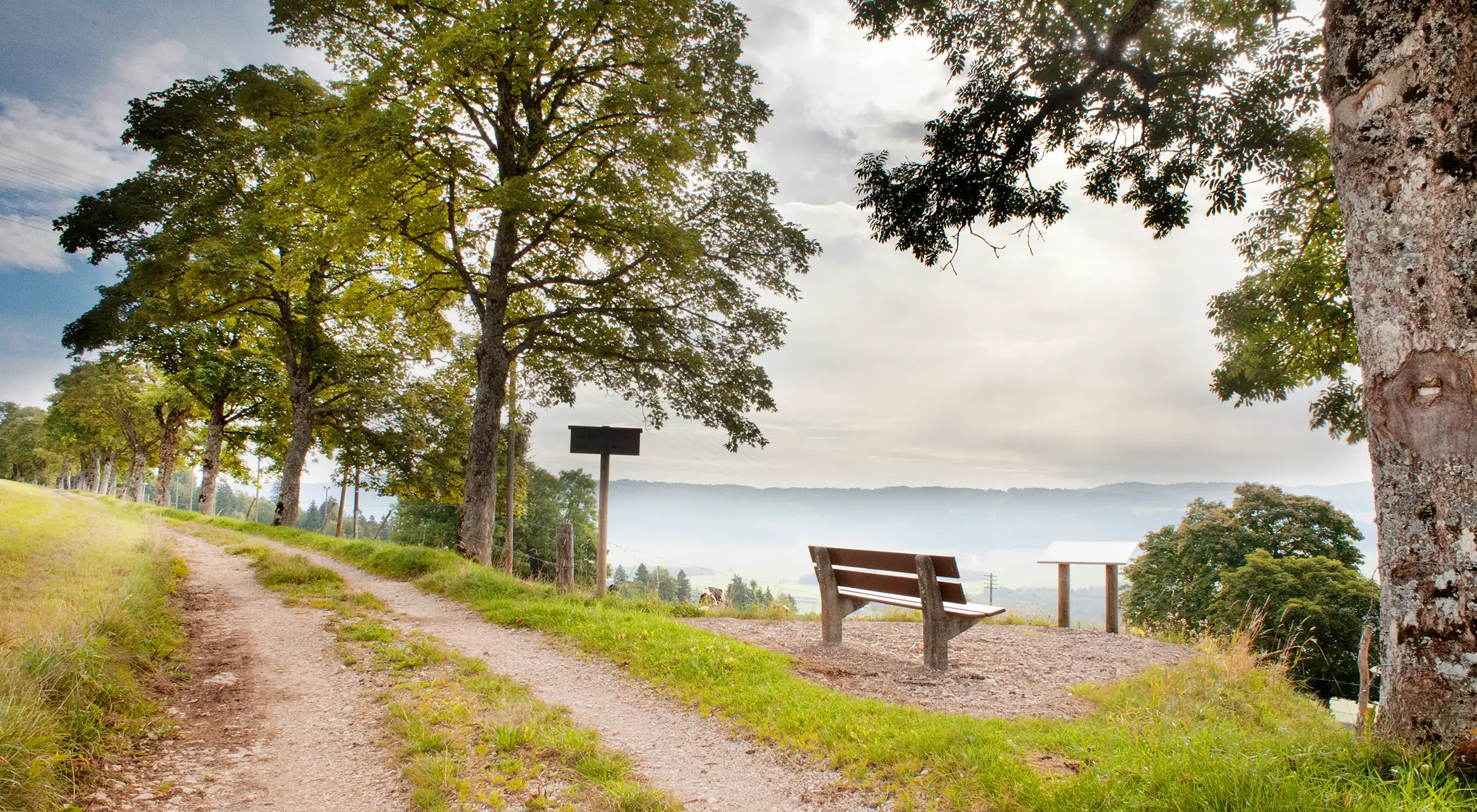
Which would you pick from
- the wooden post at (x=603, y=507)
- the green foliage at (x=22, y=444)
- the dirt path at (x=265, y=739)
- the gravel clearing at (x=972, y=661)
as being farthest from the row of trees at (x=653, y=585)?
the green foliage at (x=22, y=444)

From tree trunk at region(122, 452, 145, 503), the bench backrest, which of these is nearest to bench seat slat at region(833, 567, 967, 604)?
the bench backrest

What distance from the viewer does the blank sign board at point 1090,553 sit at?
10062mm

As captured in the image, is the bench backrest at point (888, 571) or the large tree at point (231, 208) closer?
the bench backrest at point (888, 571)

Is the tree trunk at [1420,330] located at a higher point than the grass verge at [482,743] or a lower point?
higher

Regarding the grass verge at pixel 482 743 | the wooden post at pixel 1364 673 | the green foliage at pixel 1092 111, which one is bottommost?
the grass verge at pixel 482 743

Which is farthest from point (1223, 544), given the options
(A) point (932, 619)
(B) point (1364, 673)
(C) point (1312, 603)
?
(B) point (1364, 673)

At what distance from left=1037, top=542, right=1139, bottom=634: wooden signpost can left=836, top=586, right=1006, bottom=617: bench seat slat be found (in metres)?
3.48

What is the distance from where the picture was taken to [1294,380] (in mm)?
11891

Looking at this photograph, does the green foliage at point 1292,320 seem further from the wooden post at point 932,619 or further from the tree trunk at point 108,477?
the tree trunk at point 108,477

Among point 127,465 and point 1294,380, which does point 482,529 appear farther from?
point 127,465

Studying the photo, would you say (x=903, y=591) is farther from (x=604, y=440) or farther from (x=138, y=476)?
(x=138, y=476)

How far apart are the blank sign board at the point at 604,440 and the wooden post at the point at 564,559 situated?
1309mm

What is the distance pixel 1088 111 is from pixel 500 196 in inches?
318

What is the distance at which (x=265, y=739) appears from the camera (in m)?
4.58
